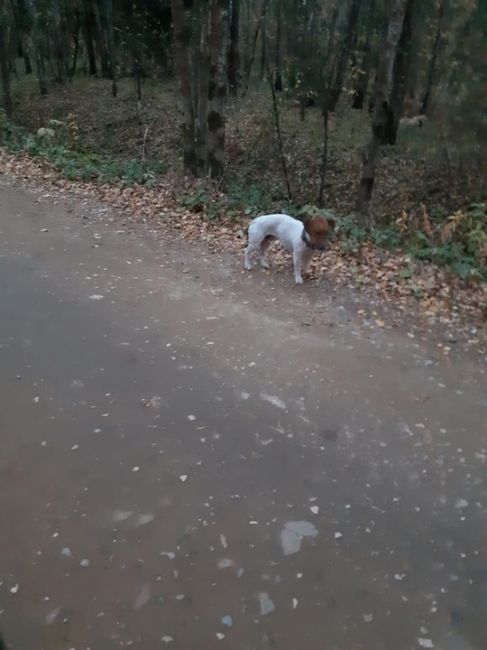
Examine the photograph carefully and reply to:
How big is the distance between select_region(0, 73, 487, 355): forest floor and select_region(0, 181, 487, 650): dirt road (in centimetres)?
99

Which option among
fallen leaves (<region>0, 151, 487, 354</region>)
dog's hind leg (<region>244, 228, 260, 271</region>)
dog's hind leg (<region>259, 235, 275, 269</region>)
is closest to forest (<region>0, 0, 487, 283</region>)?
fallen leaves (<region>0, 151, 487, 354</region>)

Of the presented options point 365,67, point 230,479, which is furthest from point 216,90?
point 365,67

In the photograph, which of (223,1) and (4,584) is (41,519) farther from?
(223,1)

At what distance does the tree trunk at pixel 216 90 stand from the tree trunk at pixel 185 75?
64cm

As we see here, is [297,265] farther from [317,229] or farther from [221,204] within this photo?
[221,204]

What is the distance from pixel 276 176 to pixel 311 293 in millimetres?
9657

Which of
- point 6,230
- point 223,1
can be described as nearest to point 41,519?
point 6,230

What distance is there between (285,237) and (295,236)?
0.69 feet

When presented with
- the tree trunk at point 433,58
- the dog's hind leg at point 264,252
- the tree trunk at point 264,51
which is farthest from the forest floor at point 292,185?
the tree trunk at point 433,58

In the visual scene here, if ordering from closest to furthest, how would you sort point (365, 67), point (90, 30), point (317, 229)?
point (317, 229) → point (365, 67) → point (90, 30)

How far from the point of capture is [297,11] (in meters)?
19.4

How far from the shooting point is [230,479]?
154 inches

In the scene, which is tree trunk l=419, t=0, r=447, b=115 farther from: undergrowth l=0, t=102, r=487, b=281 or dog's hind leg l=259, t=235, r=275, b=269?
dog's hind leg l=259, t=235, r=275, b=269

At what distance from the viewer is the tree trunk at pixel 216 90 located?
10516 mm
